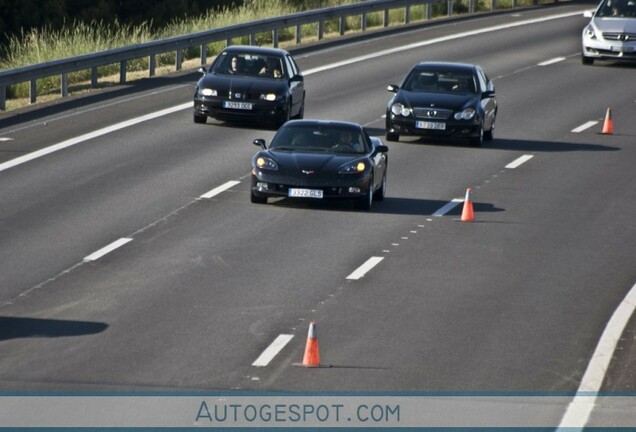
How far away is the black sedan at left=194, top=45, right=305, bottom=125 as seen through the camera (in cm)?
3122

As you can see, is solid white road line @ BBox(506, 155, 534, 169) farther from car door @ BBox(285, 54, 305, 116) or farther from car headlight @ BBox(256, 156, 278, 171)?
car headlight @ BBox(256, 156, 278, 171)

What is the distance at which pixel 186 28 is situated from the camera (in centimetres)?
4616

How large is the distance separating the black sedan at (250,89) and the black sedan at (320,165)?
601 cm

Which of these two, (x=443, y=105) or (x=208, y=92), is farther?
(x=208, y=92)

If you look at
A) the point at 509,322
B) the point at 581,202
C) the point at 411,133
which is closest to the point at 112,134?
the point at 411,133

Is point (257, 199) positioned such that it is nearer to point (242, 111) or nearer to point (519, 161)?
point (519, 161)

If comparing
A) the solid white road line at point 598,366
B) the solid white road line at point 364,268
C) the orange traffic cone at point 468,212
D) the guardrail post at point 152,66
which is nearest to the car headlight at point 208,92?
the guardrail post at point 152,66

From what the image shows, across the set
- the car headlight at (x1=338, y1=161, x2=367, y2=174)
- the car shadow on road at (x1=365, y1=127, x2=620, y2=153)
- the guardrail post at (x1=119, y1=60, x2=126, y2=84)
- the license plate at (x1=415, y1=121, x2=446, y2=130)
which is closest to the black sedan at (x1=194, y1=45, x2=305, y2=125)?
the car shadow on road at (x1=365, y1=127, x2=620, y2=153)

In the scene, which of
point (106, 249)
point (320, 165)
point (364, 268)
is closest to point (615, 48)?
point (320, 165)

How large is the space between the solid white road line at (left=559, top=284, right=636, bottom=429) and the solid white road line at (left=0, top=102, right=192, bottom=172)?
11288 mm

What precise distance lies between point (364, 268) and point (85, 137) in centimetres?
1087

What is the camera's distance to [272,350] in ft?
51.5

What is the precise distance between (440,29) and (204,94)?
20.0 m

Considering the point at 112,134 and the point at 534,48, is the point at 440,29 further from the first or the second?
the point at 112,134
